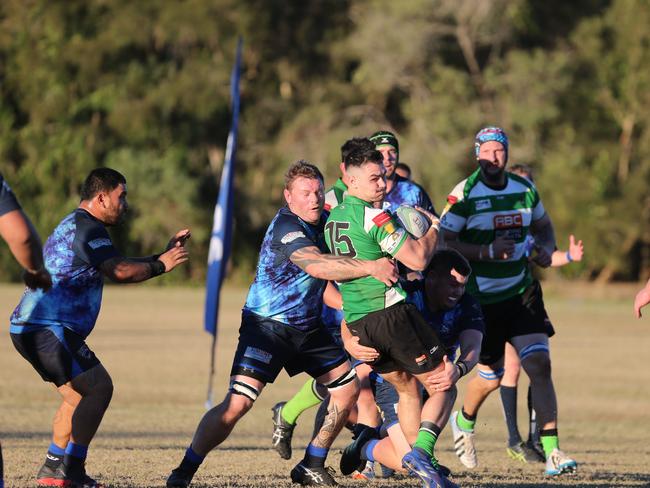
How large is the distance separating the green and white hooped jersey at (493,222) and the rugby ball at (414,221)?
2.49 meters

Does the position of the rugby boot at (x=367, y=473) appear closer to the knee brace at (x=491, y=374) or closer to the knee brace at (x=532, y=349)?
the knee brace at (x=532, y=349)

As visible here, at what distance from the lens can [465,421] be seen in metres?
9.52

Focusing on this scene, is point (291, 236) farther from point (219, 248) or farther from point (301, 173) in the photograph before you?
Result: point (219, 248)

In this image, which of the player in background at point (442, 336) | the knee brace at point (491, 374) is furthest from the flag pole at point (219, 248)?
the player in background at point (442, 336)

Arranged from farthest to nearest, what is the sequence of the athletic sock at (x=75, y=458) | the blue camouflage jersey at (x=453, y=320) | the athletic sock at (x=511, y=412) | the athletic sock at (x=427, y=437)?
the athletic sock at (x=511, y=412) < the blue camouflage jersey at (x=453, y=320) < the athletic sock at (x=75, y=458) < the athletic sock at (x=427, y=437)

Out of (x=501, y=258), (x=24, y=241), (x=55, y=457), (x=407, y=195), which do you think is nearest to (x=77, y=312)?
(x=55, y=457)

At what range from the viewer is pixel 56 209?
42344 millimetres

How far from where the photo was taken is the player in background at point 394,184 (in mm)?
8422

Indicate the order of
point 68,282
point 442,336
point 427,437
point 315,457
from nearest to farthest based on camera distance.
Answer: point 427,437 < point 68,282 < point 442,336 < point 315,457

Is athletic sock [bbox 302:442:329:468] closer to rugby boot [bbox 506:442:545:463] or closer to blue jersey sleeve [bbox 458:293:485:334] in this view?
blue jersey sleeve [bbox 458:293:485:334]

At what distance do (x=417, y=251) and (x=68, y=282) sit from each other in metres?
2.03

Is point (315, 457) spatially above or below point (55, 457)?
below

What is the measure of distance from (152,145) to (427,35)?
11.2m

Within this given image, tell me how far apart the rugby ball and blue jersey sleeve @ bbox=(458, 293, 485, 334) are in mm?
1048
